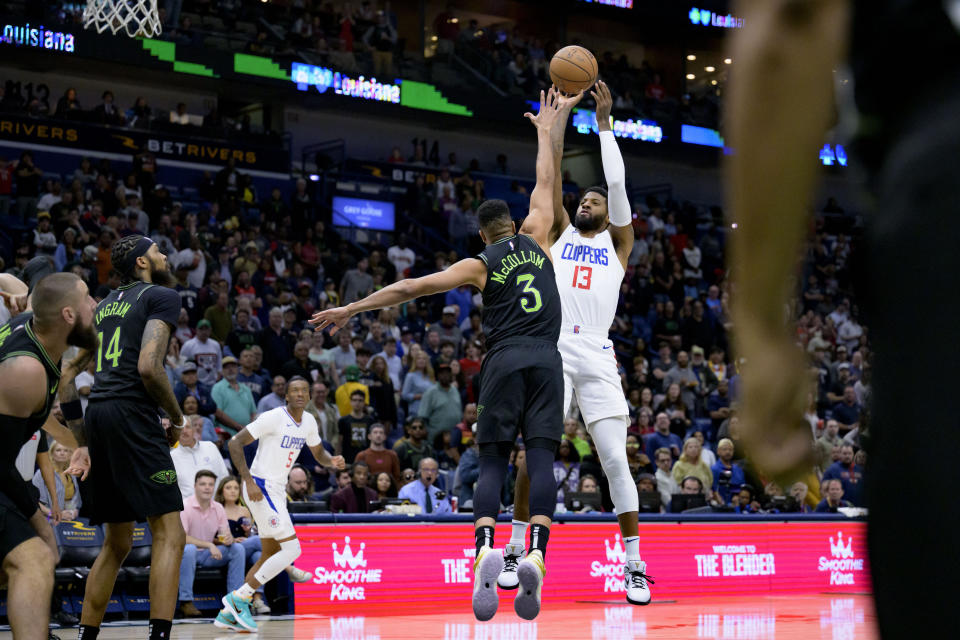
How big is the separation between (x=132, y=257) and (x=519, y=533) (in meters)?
3.18

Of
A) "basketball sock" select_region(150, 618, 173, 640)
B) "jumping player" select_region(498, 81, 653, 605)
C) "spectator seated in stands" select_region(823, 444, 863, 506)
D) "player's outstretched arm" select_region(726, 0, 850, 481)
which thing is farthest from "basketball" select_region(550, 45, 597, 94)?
"spectator seated in stands" select_region(823, 444, 863, 506)

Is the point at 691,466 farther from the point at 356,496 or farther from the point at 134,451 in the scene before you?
Result: the point at 134,451

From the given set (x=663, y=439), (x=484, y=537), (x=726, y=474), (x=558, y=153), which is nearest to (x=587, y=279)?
(x=558, y=153)

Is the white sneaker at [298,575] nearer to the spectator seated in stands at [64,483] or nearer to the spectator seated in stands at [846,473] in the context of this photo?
the spectator seated in stands at [64,483]

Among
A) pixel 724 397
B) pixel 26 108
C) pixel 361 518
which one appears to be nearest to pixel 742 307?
pixel 361 518

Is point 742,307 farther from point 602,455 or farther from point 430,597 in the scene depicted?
point 430,597

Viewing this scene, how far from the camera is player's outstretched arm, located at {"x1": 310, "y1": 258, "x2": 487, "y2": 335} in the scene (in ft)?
21.7

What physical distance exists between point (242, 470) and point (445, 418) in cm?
586

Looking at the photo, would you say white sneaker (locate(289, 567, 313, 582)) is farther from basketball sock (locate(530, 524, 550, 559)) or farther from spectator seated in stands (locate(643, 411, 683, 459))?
spectator seated in stands (locate(643, 411, 683, 459))

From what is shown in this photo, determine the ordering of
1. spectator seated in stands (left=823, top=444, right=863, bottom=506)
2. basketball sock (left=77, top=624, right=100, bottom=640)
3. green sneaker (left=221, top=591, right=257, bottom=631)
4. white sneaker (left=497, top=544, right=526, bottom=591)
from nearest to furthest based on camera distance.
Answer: basketball sock (left=77, top=624, right=100, bottom=640)
white sneaker (left=497, top=544, right=526, bottom=591)
green sneaker (left=221, top=591, right=257, bottom=631)
spectator seated in stands (left=823, top=444, right=863, bottom=506)

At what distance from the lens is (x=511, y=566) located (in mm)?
6914

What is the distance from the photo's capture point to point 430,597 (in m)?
11.6

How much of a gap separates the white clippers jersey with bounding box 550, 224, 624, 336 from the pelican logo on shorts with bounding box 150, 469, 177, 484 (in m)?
2.95

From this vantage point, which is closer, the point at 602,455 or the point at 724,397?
the point at 602,455
